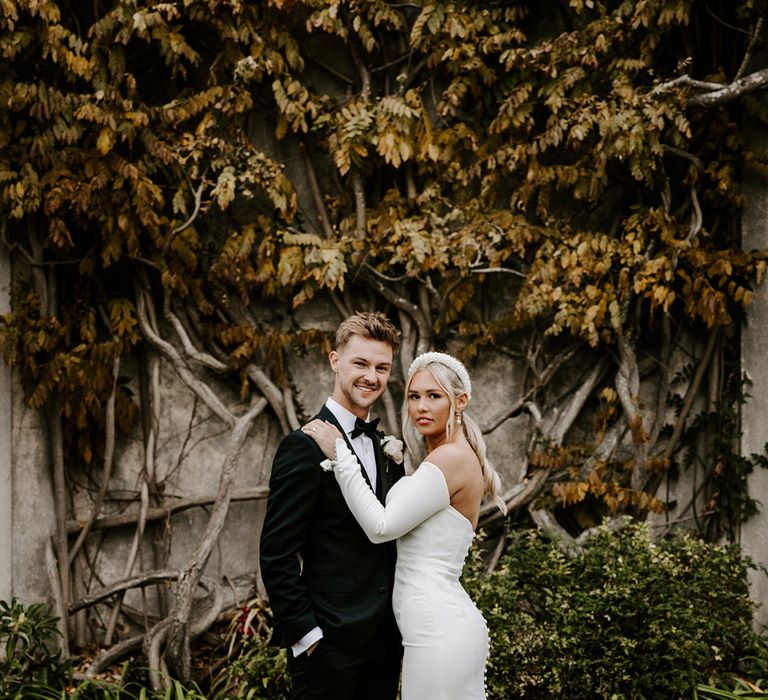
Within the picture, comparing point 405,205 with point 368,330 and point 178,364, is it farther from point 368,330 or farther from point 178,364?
point 368,330

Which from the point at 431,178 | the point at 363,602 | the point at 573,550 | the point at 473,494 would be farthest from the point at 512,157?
the point at 363,602

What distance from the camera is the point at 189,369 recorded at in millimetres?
5586

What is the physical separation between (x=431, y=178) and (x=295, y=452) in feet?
10.4

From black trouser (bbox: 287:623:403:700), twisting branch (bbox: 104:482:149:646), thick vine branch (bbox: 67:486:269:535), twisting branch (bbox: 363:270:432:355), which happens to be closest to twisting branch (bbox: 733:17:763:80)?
twisting branch (bbox: 363:270:432:355)

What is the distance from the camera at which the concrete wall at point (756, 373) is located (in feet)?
17.7

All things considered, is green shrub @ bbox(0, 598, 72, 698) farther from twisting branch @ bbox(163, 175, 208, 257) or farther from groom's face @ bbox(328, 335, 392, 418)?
groom's face @ bbox(328, 335, 392, 418)

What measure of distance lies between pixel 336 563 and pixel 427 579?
1.06 ft

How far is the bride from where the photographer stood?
115 inches

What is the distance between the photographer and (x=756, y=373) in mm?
5473

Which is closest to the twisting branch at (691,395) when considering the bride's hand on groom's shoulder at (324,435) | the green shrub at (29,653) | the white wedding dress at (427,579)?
the white wedding dress at (427,579)

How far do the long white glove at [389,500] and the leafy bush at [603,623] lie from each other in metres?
1.69

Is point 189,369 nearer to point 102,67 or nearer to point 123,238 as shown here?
point 123,238

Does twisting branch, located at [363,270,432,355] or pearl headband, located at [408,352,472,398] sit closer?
pearl headband, located at [408,352,472,398]

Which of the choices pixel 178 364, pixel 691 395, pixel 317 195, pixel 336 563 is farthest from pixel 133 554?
pixel 691 395
